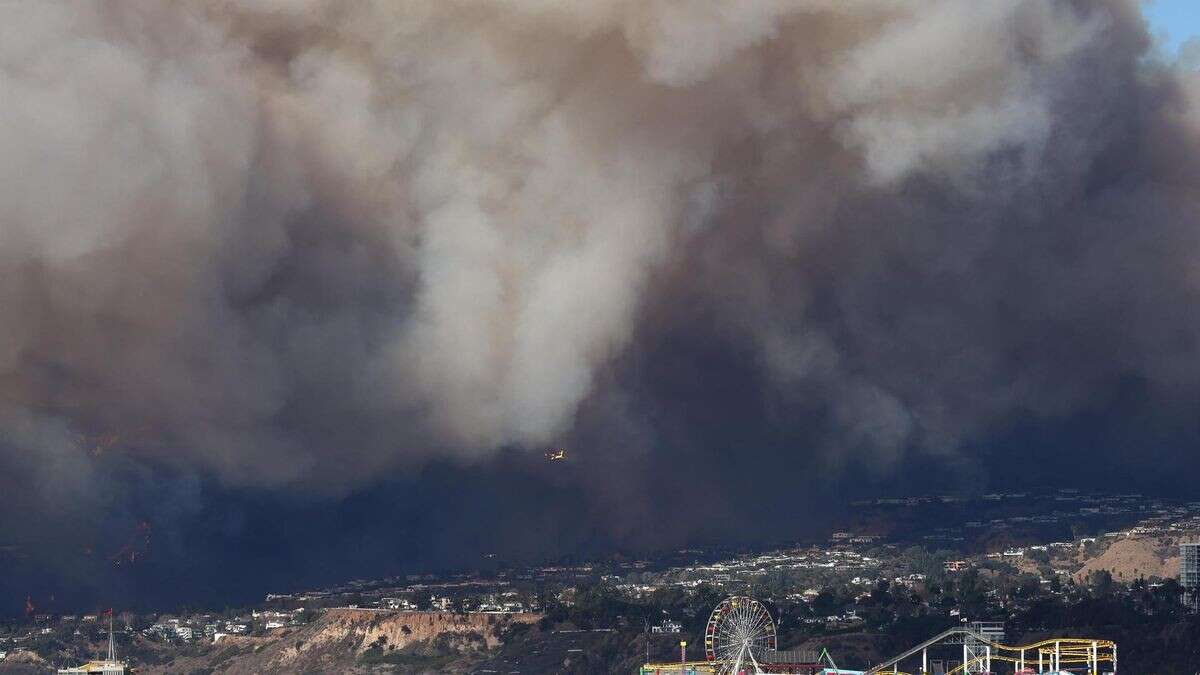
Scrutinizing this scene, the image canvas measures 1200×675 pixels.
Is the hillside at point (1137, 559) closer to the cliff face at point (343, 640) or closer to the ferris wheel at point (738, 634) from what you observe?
the ferris wheel at point (738, 634)

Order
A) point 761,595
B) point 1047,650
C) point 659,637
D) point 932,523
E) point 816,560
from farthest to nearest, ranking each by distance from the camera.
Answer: point 932,523
point 816,560
point 761,595
point 659,637
point 1047,650

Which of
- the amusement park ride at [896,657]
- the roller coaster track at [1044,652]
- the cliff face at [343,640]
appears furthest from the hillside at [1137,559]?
the cliff face at [343,640]

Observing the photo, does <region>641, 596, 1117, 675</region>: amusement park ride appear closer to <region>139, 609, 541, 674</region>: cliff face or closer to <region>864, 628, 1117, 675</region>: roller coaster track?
<region>864, 628, 1117, 675</region>: roller coaster track

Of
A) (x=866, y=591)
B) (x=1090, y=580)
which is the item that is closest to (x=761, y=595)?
(x=866, y=591)

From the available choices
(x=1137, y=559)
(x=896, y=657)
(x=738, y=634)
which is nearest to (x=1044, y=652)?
(x=896, y=657)

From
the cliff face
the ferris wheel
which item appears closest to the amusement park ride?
the ferris wheel

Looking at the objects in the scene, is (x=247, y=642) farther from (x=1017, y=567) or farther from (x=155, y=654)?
(x=1017, y=567)
